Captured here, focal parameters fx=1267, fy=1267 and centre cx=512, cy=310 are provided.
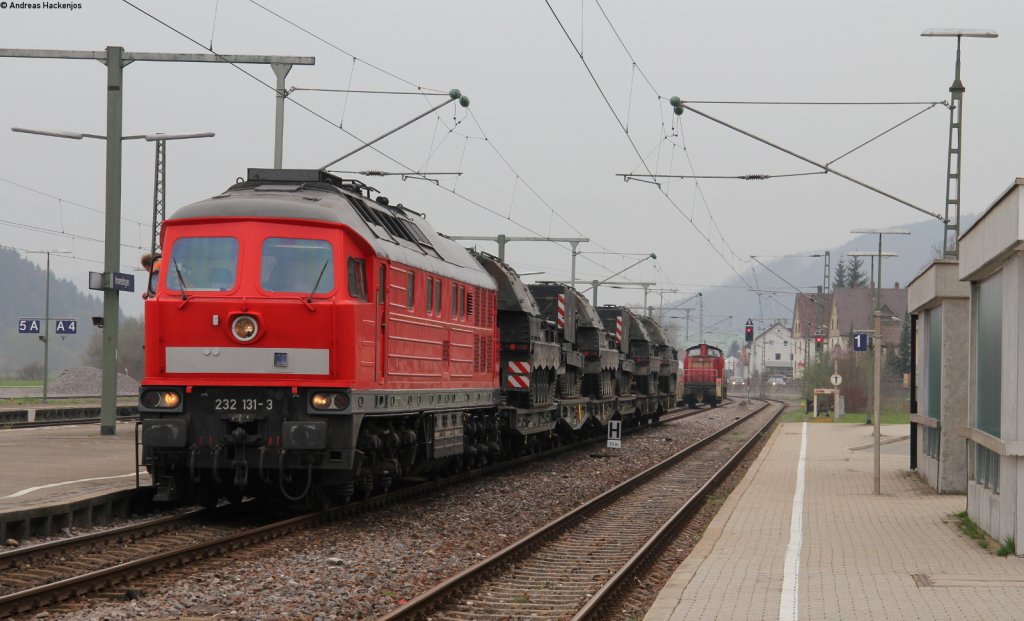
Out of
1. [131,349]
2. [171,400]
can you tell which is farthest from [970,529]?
[131,349]

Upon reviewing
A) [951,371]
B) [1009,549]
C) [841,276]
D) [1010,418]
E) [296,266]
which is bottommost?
[1009,549]

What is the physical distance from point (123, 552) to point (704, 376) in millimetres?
60561

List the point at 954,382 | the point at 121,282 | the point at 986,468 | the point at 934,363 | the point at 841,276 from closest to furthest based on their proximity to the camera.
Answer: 1. the point at 986,468
2. the point at 954,382
3. the point at 934,363
4. the point at 121,282
5. the point at 841,276

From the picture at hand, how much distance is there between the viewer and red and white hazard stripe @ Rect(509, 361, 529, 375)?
2369 centimetres

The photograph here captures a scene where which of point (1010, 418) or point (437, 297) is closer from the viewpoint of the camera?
point (1010, 418)

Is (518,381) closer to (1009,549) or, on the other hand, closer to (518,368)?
(518,368)

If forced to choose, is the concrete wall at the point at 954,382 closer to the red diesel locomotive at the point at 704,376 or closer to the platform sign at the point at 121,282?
the platform sign at the point at 121,282

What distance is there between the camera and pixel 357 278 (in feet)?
47.8

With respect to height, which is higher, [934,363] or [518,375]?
[934,363]

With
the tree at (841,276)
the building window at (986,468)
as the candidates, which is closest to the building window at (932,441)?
the building window at (986,468)

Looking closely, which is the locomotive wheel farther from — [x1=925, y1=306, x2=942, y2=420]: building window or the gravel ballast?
[x1=925, y1=306, x2=942, y2=420]: building window

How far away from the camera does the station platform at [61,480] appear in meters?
12.8

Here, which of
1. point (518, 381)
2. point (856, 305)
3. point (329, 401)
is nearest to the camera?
point (329, 401)

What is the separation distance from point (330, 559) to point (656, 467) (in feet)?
44.5
